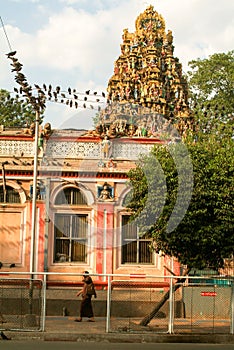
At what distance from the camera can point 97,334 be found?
1838 cm

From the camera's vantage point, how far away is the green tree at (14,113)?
54562 mm

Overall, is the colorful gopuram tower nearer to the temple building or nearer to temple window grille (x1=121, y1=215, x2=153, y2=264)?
the temple building

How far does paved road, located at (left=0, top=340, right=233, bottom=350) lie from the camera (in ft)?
51.8

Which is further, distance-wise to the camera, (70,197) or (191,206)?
(70,197)

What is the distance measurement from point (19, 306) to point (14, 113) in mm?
37241

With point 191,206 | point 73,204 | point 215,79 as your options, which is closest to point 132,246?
point 73,204

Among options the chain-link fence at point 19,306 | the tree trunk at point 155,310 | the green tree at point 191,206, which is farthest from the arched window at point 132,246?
the tree trunk at point 155,310

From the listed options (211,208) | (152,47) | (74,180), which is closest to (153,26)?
(152,47)

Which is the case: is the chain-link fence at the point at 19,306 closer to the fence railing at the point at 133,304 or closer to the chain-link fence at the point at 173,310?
the fence railing at the point at 133,304

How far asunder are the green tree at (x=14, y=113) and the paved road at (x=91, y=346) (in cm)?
3842

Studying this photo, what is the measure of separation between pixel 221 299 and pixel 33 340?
248 inches

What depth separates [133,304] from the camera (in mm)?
21594

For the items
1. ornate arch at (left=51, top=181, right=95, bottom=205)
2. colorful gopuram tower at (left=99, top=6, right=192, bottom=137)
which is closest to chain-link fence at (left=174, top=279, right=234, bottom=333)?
ornate arch at (left=51, top=181, right=95, bottom=205)

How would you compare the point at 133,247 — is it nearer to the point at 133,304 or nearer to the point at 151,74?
the point at 133,304
